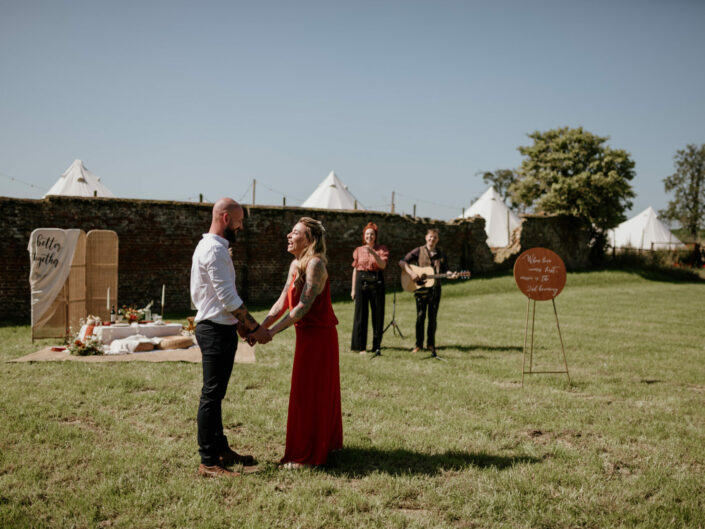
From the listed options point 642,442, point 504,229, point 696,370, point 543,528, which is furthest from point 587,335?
point 504,229

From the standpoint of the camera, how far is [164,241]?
14.2m

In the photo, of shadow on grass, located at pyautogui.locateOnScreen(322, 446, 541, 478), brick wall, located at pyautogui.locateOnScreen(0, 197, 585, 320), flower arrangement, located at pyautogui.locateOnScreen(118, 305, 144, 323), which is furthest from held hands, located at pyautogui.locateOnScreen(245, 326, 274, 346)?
brick wall, located at pyautogui.locateOnScreen(0, 197, 585, 320)

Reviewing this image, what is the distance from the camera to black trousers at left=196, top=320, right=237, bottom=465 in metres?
3.61

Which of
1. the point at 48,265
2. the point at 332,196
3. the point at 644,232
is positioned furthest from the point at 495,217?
the point at 48,265

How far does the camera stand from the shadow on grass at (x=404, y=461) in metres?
3.87

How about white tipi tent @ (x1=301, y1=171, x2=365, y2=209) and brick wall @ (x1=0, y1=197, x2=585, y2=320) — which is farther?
white tipi tent @ (x1=301, y1=171, x2=365, y2=209)

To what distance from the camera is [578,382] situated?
21.7 ft

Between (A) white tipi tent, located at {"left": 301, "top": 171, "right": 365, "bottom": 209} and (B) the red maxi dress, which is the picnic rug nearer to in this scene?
(B) the red maxi dress

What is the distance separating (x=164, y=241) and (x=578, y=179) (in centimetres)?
2122

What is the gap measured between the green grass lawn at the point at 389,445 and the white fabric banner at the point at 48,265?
4.05 feet

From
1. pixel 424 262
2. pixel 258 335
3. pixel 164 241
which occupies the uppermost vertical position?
pixel 164 241

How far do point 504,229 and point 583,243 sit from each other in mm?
6182

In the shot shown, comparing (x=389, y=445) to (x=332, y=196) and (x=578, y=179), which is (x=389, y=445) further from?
(x=578, y=179)

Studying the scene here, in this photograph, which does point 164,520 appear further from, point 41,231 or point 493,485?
point 41,231
